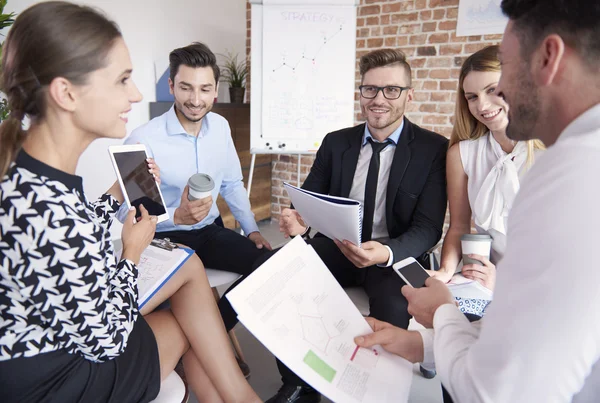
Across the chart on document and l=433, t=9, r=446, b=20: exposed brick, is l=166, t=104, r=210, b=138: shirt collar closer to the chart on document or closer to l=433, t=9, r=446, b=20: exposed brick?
the chart on document

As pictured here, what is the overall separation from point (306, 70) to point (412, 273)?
2051 mm

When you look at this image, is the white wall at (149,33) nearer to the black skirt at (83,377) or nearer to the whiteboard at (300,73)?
the whiteboard at (300,73)

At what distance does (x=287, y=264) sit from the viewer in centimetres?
99

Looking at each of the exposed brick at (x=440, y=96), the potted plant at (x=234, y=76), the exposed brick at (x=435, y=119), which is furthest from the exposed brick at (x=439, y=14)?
the potted plant at (x=234, y=76)

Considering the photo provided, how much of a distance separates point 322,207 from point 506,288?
772 mm

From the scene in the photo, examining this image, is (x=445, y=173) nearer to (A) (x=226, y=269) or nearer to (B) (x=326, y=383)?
(A) (x=226, y=269)

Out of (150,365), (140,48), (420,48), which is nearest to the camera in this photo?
(150,365)

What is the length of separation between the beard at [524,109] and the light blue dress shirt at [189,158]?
1.41m

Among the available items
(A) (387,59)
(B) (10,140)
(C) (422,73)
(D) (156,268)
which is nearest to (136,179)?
(D) (156,268)

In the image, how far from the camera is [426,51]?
332 cm

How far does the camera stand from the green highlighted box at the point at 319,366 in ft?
2.79

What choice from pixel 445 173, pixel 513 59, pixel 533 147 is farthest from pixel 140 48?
pixel 513 59

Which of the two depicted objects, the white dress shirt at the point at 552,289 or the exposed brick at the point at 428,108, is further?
the exposed brick at the point at 428,108

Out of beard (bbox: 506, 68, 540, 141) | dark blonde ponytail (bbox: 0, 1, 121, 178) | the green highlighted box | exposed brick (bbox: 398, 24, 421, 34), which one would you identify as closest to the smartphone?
the green highlighted box
